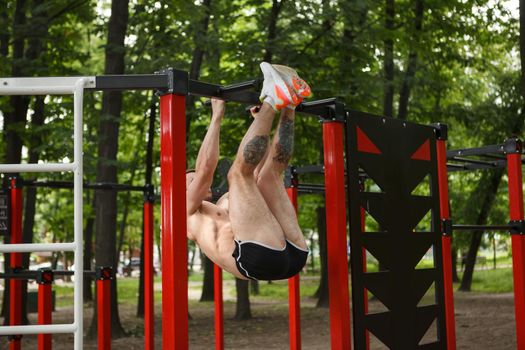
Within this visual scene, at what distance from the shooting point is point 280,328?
12.6 metres

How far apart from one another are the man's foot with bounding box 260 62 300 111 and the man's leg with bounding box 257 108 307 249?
0.33m

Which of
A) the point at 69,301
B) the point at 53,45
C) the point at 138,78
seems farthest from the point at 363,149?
the point at 69,301

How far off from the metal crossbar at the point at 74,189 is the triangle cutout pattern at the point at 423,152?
104 inches

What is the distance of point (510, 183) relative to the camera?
6.64 m

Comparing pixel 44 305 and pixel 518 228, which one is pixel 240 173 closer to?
pixel 44 305

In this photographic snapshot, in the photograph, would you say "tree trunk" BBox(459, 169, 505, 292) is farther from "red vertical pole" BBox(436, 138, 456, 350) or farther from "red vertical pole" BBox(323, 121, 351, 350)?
"red vertical pole" BBox(323, 121, 351, 350)

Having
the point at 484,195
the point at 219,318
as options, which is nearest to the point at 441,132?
the point at 219,318

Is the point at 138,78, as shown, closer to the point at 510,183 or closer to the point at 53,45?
the point at 510,183

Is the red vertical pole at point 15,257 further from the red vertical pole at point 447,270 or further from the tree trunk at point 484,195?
the tree trunk at point 484,195

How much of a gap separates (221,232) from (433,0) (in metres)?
10.1

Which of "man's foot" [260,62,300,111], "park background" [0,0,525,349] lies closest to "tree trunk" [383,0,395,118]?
"park background" [0,0,525,349]

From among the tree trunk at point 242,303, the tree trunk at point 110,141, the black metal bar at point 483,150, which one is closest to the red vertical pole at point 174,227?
the black metal bar at point 483,150

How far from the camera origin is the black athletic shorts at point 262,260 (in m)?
3.60

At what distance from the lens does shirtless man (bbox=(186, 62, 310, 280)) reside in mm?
3566
